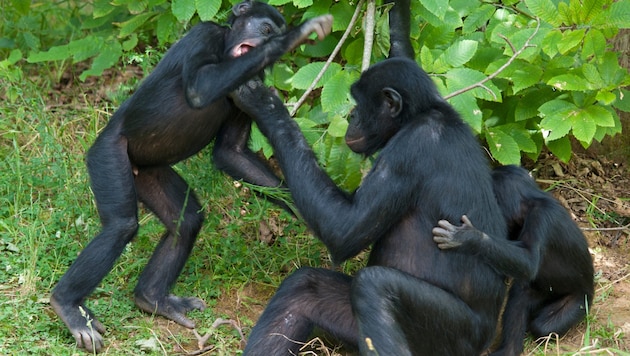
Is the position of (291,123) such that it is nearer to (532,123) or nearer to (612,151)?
(532,123)

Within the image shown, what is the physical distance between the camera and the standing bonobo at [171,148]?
19.8 ft

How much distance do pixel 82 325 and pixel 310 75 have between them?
8.28 feet

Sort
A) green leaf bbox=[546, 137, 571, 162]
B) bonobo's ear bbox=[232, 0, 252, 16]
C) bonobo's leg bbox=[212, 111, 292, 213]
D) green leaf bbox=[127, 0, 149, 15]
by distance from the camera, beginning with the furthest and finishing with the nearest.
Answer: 1. green leaf bbox=[127, 0, 149, 15]
2. green leaf bbox=[546, 137, 571, 162]
3. bonobo's leg bbox=[212, 111, 292, 213]
4. bonobo's ear bbox=[232, 0, 252, 16]

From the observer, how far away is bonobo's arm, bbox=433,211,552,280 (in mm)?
5312

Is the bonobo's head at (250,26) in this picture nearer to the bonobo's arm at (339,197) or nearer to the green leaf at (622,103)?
the bonobo's arm at (339,197)

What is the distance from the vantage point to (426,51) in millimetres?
6645

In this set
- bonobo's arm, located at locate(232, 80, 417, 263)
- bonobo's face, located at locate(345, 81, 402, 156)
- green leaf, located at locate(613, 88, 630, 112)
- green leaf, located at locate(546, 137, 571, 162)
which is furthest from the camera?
green leaf, located at locate(546, 137, 571, 162)

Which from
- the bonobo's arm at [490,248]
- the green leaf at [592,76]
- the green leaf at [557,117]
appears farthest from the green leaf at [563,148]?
the bonobo's arm at [490,248]

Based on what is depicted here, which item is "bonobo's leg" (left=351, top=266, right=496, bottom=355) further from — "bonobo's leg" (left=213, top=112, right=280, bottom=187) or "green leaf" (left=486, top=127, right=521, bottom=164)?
"green leaf" (left=486, top=127, right=521, bottom=164)

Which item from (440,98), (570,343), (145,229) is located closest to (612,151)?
(570,343)

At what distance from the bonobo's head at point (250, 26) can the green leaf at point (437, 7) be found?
1.14m

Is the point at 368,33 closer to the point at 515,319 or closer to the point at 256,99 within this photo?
the point at 256,99

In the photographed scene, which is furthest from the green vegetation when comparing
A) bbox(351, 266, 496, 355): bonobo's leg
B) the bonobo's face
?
bbox(351, 266, 496, 355): bonobo's leg

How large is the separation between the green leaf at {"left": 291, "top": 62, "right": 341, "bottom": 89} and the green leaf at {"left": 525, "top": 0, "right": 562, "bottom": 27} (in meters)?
1.54
